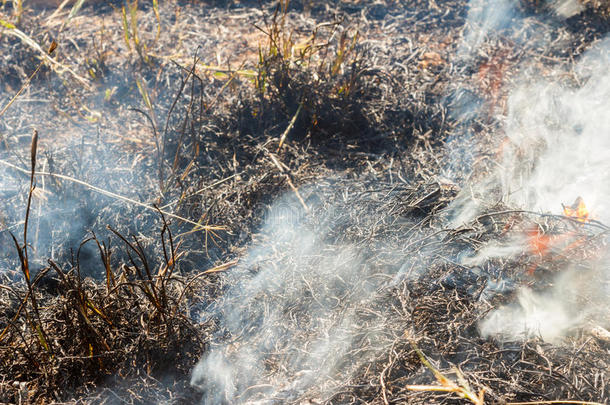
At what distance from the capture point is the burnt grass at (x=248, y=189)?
5.60ft

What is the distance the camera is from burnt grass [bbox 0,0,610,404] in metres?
1.71

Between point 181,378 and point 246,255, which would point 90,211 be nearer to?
point 246,255

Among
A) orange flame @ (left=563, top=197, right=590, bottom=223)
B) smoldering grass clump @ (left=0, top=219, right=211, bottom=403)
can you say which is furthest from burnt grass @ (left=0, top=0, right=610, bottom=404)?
orange flame @ (left=563, top=197, right=590, bottom=223)

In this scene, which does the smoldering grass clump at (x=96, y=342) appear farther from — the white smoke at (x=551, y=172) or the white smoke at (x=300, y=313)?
the white smoke at (x=551, y=172)

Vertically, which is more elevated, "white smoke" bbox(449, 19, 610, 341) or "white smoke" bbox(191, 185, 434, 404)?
"white smoke" bbox(449, 19, 610, 341)

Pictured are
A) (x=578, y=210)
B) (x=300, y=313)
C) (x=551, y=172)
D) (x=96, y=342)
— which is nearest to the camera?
(x=96, y=342)

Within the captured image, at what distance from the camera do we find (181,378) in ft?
5.83

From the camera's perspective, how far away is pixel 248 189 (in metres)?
2.43

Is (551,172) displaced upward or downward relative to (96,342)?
upward

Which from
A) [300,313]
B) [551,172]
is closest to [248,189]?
[300,313]

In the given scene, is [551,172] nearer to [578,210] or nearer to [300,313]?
[578,210]

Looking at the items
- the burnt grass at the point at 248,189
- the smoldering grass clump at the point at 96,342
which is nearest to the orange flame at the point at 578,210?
the burnt grass at the point at 248,189

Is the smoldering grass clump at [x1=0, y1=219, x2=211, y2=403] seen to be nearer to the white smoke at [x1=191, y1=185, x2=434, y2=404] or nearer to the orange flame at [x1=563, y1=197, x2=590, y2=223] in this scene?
the white smoke at [x1=191, y1=185, x2=434, y2=404]

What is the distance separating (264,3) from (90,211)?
8.10 ft
